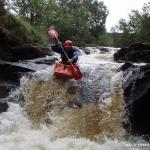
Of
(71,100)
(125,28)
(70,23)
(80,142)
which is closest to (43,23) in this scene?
(70,23)

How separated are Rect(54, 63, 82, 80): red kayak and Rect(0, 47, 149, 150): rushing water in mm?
156

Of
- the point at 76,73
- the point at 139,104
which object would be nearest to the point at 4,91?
the point at 76,73

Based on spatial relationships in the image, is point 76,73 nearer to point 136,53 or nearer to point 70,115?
point 70,115

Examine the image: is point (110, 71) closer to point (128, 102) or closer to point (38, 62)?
point (128, 102)

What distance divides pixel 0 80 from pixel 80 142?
184 inches

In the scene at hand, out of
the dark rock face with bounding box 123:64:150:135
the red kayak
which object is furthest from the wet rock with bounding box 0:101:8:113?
the dark rock face with bounding box 123:64:150:135

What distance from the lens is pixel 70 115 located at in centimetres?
958

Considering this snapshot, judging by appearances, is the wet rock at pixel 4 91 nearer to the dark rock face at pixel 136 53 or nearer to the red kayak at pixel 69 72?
the red kayak at pixel 69 72

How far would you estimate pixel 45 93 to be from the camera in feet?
35.1

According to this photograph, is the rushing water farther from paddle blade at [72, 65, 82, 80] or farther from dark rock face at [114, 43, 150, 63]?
dark rock face at [114, 43, 150, 63]

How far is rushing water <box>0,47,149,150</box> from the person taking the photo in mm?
8289

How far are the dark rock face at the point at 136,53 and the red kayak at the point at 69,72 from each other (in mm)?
2686

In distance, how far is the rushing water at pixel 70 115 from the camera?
27.2 feet

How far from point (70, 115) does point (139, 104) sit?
5.88ft
